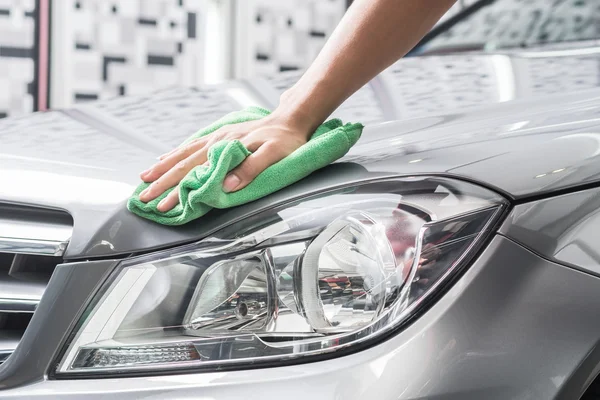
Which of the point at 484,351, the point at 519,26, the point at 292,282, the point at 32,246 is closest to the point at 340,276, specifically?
the point at 292,282

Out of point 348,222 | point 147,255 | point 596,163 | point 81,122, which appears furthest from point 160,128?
point 596,163

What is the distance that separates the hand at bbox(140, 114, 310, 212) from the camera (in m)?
0.92

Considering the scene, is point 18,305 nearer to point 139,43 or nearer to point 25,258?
point 25,258

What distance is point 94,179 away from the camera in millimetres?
983

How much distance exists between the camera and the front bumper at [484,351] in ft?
2.42

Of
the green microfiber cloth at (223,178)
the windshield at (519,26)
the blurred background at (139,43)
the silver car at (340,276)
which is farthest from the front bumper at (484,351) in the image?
the blurred background at (139,43)

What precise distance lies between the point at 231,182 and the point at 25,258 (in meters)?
0.29

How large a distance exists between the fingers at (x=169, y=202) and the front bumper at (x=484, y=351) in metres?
0.22

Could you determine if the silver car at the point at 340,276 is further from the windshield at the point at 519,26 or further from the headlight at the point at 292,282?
the windshield at the point at 519,26

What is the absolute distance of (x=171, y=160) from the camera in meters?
1.01

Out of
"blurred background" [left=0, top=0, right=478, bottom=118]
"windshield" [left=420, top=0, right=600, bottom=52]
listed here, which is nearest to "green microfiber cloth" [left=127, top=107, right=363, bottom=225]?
"windshield" [left=420, top=0, right=600, bottom=52]

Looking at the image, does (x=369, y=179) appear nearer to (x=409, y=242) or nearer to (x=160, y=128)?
(x=409, y=242)

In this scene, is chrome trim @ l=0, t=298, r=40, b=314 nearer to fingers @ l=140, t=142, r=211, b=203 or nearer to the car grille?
the car grille

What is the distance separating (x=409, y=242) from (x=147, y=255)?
0.99 ft
